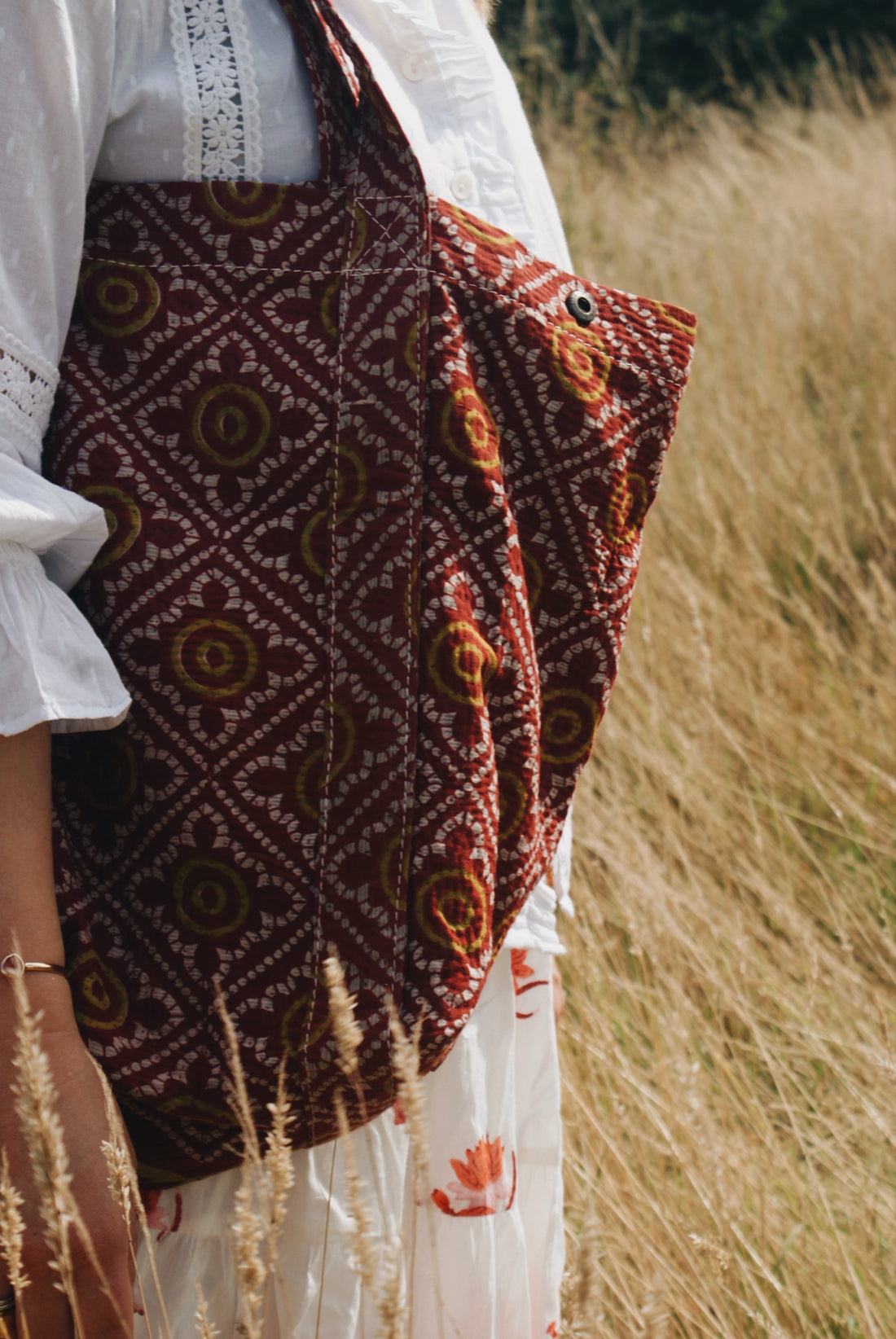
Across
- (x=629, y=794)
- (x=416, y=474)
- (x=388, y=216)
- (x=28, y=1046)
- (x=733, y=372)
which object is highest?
(x=388, y=216)

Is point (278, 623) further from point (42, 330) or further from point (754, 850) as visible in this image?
point (754, 850)

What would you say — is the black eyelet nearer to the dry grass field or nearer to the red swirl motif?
the red swirl motif

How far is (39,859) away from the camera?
0.59 metres

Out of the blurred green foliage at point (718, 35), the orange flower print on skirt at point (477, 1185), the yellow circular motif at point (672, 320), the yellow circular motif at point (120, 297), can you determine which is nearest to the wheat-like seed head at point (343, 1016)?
the orange flower print on skirt at point (477, 1185)

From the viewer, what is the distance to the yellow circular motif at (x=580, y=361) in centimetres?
71

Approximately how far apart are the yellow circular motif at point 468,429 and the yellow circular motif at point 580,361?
63mm

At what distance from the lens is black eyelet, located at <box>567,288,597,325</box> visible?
73 cm

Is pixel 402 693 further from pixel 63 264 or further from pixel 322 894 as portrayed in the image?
pixel 63 264

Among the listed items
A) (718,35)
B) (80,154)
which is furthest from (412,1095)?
(718,35)

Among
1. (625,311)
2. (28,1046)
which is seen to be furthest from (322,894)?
(625,311)

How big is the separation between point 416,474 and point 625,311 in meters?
0.22

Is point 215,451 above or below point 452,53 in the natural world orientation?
below

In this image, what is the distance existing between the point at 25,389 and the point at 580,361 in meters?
0.34

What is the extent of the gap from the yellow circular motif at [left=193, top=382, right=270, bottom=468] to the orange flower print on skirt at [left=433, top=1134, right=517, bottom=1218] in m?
0.49
